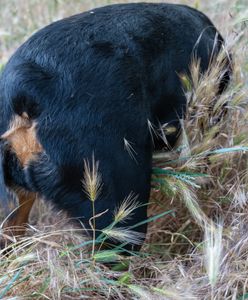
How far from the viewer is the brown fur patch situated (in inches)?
84.2

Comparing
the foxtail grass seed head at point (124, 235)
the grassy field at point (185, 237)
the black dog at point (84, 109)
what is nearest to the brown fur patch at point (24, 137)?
the black dog at point (84, 109)

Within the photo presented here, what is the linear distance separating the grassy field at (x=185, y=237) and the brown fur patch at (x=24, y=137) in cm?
32

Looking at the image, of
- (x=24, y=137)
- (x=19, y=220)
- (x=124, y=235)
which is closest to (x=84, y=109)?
(x=24, y=137)

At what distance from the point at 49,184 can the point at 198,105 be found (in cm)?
86

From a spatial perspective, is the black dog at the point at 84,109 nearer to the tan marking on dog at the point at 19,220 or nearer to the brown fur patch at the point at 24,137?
the brown fur patch at the point at 24,137

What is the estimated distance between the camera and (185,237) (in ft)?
8.54

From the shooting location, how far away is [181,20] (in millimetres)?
2680

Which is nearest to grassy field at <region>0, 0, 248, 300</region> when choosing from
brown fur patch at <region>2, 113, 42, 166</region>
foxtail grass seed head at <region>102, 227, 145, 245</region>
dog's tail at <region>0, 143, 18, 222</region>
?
foxtail grass seed head at <region>102, 227, 145, 245</region>

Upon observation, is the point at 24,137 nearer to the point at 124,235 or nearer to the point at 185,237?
the point at 124,235

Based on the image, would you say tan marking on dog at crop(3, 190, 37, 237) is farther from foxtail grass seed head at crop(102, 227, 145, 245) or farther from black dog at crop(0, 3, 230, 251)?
foxtail grass seed head at crop(102, 227, 145, 245)

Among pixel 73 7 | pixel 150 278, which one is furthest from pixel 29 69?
pixel 73 7

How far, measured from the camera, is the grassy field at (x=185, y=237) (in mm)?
2148

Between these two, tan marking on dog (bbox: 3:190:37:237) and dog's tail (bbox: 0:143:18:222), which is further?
tan marking on dog (bbox: 3:190:37:237)

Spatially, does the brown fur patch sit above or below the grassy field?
above
